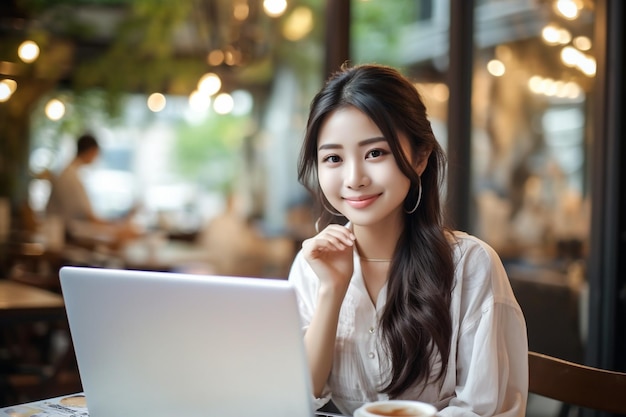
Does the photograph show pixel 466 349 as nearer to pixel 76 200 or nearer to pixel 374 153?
pixel 374 153

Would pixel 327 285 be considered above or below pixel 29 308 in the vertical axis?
above

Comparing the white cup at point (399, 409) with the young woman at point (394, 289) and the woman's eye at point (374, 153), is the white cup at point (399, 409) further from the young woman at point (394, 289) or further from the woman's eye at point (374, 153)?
the woman's eye at point (374, 153)

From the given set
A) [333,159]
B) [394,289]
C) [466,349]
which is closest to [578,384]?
[466,349]

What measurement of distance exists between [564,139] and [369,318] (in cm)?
359

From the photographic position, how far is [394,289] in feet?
4.93

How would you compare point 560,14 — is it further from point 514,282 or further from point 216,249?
point 216,249

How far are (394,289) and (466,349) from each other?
0.17 metres

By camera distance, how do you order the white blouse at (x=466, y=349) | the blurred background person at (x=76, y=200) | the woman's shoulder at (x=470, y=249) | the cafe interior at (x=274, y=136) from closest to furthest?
the white blouse at (x=466, y=349) < the woman's shoulder at (x=470, y=249) < the cafe interior at (x=274, y=136) < the blurred background person at (x=76, y=200)

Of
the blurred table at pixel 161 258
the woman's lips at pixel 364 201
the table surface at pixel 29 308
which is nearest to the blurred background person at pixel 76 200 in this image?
the blurred table at pixel 161 258

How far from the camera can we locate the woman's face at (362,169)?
1.44 metres

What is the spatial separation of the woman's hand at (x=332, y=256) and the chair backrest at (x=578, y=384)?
498 mm

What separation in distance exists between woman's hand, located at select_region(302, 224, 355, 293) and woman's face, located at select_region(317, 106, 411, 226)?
46mm

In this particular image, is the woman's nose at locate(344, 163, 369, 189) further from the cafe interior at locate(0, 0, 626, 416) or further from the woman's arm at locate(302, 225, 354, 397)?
the cafe interior at locate(0, 0, 626, 416)

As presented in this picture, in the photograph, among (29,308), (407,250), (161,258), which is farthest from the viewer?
(161,258)
